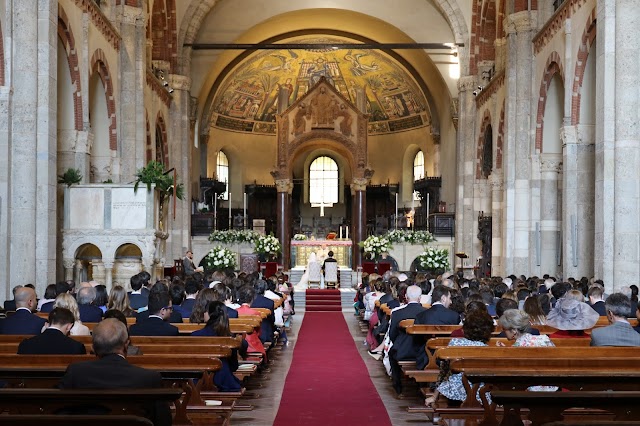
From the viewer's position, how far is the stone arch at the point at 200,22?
34.9m

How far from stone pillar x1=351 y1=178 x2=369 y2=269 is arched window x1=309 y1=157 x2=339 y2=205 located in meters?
9.17

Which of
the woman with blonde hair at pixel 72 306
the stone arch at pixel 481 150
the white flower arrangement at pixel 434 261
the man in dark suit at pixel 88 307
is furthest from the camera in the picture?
the stone arch at pixel 481 150

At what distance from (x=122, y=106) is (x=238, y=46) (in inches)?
455

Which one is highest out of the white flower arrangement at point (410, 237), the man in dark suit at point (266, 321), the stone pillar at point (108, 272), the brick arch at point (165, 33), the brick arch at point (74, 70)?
the brick arch at point (165, 33)

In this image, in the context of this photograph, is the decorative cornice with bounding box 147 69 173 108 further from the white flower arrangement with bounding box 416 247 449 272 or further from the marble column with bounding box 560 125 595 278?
the marble column with bounding box 560 125 595 278

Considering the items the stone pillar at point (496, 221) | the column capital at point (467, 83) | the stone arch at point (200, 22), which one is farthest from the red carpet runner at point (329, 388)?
the stone arch at point (200, 22)

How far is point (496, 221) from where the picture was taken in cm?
3017

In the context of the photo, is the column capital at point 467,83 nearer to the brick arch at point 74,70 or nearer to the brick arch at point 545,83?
the brick arch at point 545,83

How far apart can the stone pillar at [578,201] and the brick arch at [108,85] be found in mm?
11753

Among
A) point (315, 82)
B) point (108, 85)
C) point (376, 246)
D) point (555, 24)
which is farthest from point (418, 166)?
point (108, 85)

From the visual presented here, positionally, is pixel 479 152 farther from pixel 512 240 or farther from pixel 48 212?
pixel 48 212

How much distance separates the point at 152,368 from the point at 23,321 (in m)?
3.43

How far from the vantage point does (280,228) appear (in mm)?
39500

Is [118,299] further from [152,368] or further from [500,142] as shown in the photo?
[500,142]
